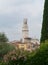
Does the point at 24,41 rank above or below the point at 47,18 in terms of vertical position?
below

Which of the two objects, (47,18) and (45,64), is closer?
(45,64)

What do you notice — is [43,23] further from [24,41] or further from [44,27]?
[24,41]

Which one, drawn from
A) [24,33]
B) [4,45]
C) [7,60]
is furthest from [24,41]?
[7,60]

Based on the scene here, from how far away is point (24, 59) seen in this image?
51.4ft

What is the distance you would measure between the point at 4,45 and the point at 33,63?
44.0m

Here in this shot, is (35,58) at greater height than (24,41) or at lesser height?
greater

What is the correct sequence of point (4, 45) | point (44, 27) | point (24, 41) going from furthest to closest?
point (24, 41), point (4, 45), point (44, 27)

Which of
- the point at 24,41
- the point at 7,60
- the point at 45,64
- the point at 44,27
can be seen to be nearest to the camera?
the point at 45,64

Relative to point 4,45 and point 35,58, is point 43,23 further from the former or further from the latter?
point 4,45

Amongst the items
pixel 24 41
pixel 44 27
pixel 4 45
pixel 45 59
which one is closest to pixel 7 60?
pixel 45 59

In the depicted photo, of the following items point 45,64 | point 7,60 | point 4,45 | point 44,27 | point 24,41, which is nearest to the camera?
point 45,64

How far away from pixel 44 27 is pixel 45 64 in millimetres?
10245

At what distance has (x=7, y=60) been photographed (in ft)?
54.4

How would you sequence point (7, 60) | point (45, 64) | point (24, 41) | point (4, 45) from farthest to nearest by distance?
point (24, 41), point (4, 45), point (7, 60), point (45, 64)
